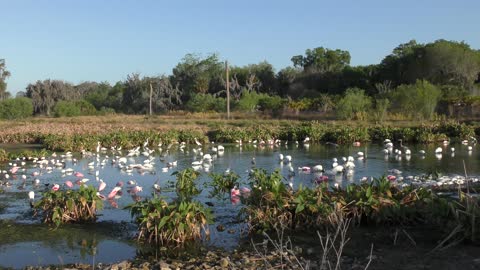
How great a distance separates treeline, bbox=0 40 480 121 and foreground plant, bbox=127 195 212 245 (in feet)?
86.2

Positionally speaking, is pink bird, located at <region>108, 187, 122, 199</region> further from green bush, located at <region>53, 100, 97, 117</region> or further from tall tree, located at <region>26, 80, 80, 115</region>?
tall tree, located at <region>26, 80, 80, 115</region>

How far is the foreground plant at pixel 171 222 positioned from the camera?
24.2 ft

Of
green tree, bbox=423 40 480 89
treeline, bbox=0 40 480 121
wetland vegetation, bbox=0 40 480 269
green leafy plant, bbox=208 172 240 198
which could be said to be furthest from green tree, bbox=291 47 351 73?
green leafy plant, bbox=208 172 240 198

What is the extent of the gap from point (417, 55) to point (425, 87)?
71.3ft

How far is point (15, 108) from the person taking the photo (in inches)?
1815

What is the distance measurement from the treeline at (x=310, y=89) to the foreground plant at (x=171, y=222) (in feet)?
86.2

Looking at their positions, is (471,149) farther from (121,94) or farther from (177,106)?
(121,94)

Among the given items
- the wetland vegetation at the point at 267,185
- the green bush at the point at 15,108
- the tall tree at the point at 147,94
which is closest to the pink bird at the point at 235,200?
the wetland vegetation at the point at 267,185

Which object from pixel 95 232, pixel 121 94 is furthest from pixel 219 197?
pixel 121 94

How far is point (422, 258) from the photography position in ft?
20.8

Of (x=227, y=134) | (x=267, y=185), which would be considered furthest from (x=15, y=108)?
(x=267, y=185)

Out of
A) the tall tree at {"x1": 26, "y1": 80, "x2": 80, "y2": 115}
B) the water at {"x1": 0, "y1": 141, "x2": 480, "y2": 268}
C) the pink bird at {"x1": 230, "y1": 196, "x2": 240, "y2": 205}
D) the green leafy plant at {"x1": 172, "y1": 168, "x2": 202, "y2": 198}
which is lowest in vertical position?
the water at {"x1": 0, "y1": 141, "x2": 480, "y2": 268}

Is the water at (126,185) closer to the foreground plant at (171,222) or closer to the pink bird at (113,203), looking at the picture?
the pink bird at (113,203)

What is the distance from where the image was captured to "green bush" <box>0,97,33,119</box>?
149ft
